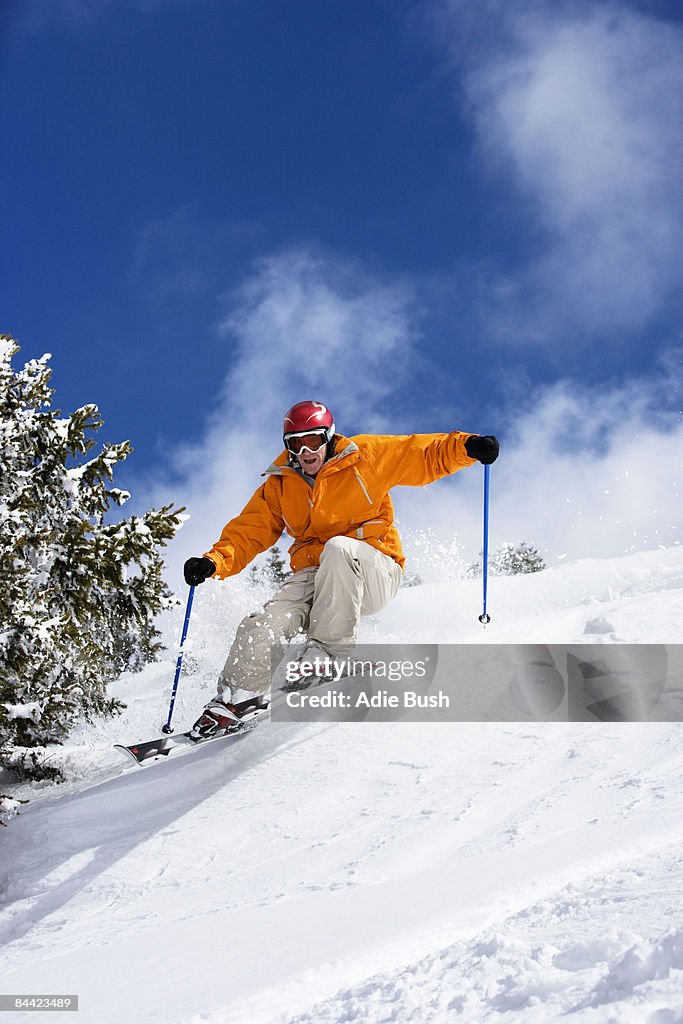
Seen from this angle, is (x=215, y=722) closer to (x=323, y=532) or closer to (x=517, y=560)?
(x=323, y=532)

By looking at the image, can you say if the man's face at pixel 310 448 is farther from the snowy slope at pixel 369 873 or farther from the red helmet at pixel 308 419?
the snowy slope at pixel 369 873

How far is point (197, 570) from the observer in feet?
19.0

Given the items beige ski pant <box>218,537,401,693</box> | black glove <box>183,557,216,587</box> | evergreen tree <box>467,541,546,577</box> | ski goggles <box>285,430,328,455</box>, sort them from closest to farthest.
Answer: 1. beige ski pant <box>218,537,401,693</box>
2. black glove <box>183,557,216,587</box>
3. ski goggles <box>285,430,328,455</box>
4. evergreen tree <box>467,541,546,577</box>

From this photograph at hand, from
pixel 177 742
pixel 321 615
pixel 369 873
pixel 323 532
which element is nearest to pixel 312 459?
pixel 323 532

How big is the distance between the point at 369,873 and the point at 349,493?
3.24 metres

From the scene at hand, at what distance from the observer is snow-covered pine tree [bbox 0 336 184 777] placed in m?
6.25

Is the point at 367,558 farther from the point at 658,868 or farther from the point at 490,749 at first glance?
the point at 658,868

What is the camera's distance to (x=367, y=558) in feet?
19.1

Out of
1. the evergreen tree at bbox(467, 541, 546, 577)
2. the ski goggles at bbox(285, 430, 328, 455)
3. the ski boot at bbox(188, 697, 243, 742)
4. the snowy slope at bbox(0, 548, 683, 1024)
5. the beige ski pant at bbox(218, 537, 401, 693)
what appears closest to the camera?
the snowy slope at bbox(0, 548, 683, 1024)

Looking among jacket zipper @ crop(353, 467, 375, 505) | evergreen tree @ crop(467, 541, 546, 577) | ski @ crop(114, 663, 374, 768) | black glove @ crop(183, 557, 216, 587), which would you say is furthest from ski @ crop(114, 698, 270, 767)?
evergreen tree @ crop(467, 541, 546, 577)

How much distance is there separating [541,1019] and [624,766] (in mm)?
2683

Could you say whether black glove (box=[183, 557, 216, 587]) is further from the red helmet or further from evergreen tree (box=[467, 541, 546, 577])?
evergreen tree (box=[467, 541, 546, 577])

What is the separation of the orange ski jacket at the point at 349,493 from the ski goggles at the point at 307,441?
0.14 m

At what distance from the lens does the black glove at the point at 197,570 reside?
575 cm
